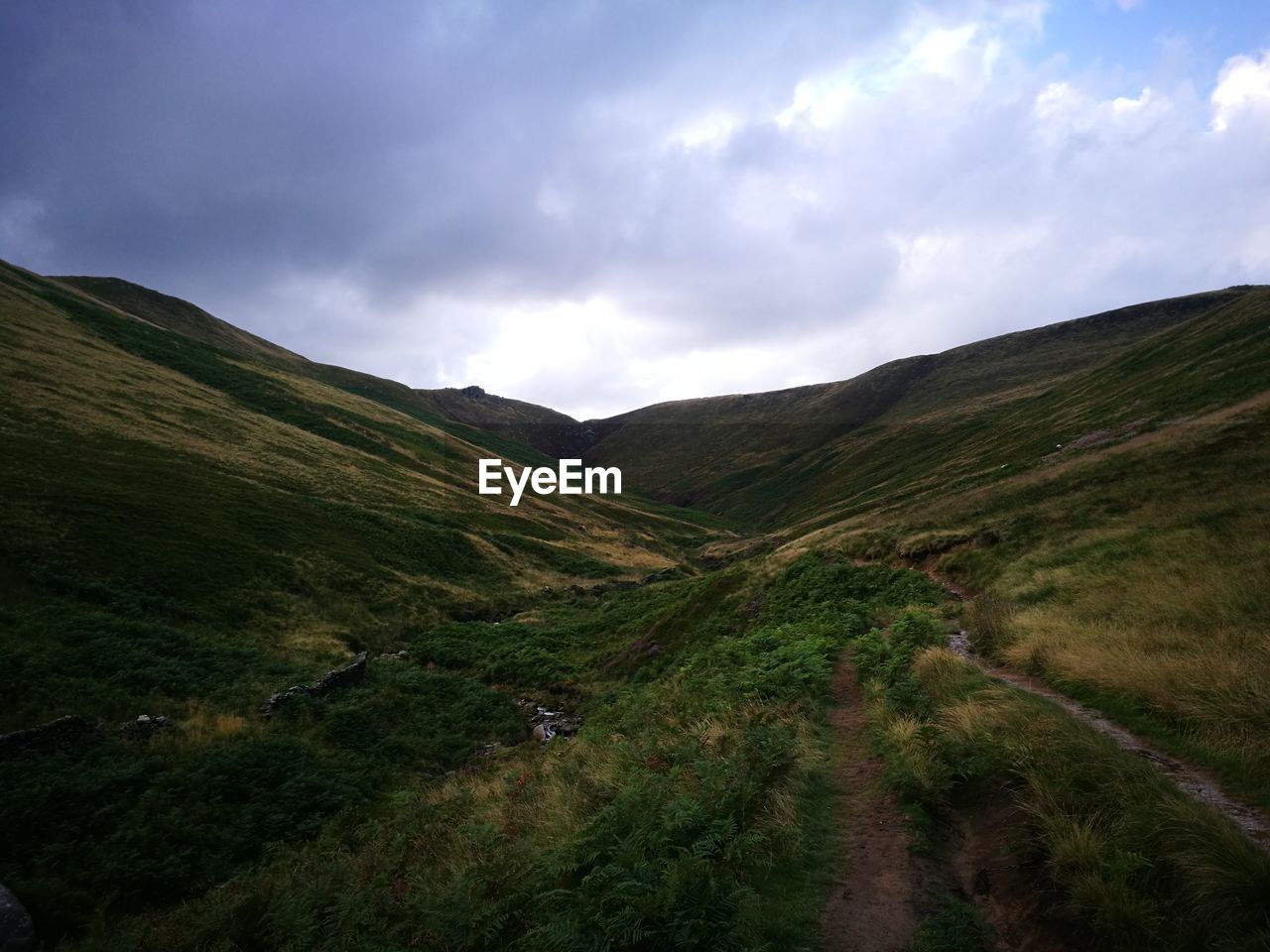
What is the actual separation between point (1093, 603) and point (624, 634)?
22.6 metres

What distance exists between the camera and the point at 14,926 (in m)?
9.11

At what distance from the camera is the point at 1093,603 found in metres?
13.2

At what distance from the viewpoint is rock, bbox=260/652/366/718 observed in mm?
19438

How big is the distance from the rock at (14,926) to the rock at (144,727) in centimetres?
690

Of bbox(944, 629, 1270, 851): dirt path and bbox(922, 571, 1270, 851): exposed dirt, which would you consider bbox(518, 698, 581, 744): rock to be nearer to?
bbox(922, 571, 1270, 851): exposed dirt

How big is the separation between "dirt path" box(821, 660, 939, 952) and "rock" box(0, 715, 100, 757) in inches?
709

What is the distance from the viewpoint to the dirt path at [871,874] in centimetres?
522

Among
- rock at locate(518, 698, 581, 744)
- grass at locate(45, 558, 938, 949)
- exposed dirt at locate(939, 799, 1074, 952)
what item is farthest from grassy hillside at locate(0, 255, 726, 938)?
exposed dirt at locate(939, 799, 1074, 952)

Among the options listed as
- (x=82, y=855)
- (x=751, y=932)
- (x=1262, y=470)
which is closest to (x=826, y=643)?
(x=751, y=932)

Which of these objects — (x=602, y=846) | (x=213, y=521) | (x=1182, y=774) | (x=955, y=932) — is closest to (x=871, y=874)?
(x=955, y=932)

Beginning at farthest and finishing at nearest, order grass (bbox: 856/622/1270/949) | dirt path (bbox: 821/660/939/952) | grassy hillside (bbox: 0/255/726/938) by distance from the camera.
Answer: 1. grassy hillside (bbox: 0/255/726/938)
2. dirt path (bbox: 821/660/939/952)
3. grass (bbox: 856/622/1270/949)

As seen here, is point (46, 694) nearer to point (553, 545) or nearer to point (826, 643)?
point (826, 643)

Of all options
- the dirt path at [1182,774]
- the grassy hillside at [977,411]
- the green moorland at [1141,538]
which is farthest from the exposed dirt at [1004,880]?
the grassy hillside at [977,411]

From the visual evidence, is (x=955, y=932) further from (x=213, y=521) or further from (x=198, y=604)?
(x=213, y=521)
